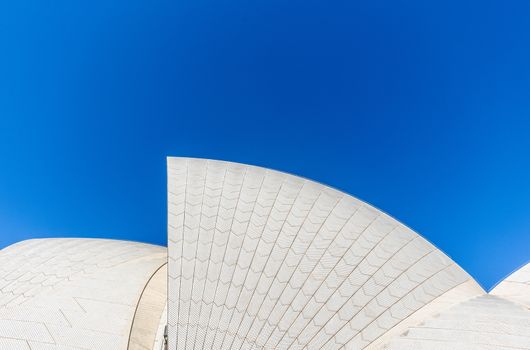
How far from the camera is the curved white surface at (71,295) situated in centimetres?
641

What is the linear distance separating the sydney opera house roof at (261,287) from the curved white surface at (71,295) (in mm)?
33

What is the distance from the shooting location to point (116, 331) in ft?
21.9

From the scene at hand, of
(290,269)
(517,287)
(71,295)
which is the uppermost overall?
(290,269)

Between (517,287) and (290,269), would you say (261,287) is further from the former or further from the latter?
(517,287)

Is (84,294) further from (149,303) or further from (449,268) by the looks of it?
(449,268)

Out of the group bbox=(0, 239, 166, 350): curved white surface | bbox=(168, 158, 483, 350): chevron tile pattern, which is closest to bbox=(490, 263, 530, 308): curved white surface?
bbox=(168, 158, 483, 350): chevron tile pattern

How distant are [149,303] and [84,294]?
1.82m

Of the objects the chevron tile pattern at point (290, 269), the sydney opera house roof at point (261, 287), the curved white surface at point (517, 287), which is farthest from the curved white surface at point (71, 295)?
the curved white surface at point (517, 287)

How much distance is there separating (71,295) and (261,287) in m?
5.40

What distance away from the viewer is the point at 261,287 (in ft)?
26.4

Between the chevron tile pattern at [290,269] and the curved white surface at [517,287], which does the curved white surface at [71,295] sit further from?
the curved white surface at [517,287]

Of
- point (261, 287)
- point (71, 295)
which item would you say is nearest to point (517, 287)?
point (261, 287)

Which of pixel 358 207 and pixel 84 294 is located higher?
pixel 358 207

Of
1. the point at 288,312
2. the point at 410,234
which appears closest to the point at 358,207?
the point at 410,234
